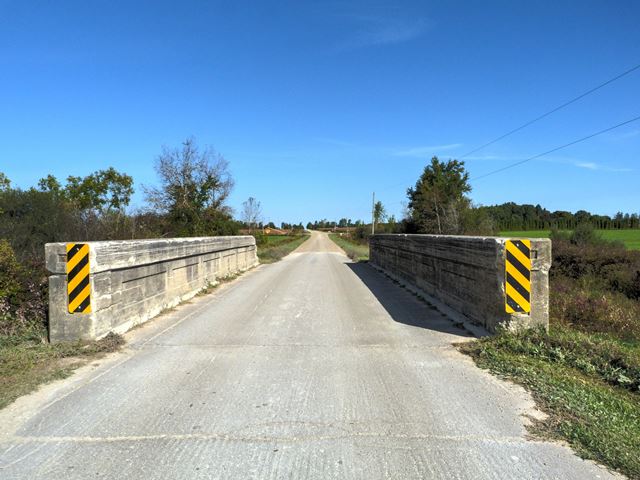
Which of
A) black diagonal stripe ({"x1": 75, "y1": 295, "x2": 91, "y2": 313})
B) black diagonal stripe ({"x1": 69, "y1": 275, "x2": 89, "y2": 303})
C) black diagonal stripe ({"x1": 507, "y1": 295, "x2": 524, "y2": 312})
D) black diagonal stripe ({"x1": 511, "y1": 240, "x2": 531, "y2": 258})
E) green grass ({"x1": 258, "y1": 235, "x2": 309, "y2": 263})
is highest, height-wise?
black diagonal stripe ({"x1": 511, "y1": 240, "x2": 531, "y2": 258})

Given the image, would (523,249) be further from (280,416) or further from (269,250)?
(269,250)

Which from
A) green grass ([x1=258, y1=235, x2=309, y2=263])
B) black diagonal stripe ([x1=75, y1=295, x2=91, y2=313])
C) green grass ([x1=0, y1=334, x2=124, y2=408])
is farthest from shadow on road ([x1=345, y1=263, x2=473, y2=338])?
green grass ([x1=258, y1=235, x2=309, y2=263])

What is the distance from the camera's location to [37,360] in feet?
18.4

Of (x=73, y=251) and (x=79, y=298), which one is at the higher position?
(x=73, y=251)

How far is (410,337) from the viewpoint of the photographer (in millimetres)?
7281

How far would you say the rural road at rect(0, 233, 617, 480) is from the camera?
326 cm

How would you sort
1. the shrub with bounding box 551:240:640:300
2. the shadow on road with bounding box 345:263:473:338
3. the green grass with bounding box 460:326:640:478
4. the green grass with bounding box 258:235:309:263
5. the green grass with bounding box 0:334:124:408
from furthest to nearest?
the green grass with bounding box 258:235:309:263 < the shrub with bounding box 551:240:640:300 < the shadow on road with bounding box 345:263:473:338 < the green grass with bounding box 0:334:124:408 < the green grass with bounding box 460:326:640:478

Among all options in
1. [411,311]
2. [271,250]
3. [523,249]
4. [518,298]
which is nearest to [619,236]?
[271,250]

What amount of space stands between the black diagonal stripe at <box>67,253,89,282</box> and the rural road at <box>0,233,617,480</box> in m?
1.22

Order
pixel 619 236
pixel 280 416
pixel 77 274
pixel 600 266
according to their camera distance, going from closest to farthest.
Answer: pixel 280 416, pixel 77 274, pixel 600 266, pixel 619 236

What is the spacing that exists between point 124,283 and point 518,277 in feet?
19.4

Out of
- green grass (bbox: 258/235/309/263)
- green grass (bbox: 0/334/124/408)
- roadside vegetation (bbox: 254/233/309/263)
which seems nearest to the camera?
green grass (bbox: 0/334/124/408)

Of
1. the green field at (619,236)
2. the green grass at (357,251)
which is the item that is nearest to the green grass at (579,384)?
the green grass at (357,251)

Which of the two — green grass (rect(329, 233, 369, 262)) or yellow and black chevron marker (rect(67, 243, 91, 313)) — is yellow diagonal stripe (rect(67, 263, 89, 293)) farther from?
green grass (rect(329, 233, 369, 262))
